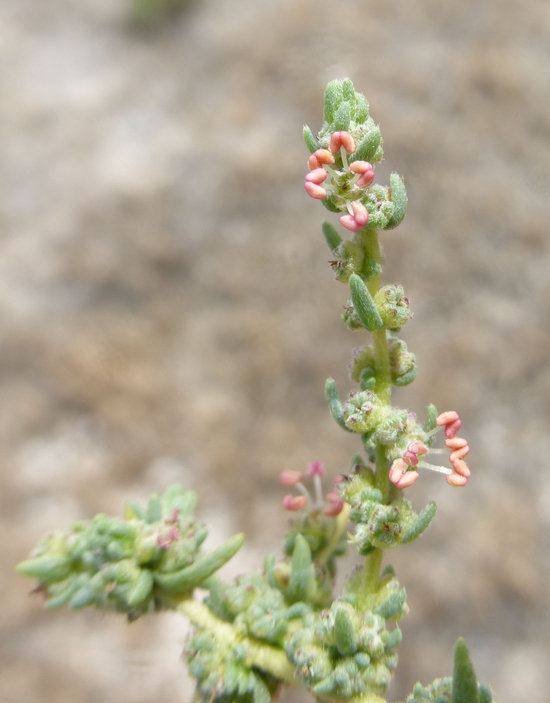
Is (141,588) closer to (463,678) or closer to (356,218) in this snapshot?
(463,678)

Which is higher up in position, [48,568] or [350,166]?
[350,166]

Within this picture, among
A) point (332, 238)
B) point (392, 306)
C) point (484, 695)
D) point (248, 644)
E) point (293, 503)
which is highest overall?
point (332, 238)

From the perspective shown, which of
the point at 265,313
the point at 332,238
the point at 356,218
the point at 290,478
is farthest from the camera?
the point at 265,313

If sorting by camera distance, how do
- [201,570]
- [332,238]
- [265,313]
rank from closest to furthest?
[332,238], [201,570], [265,313]

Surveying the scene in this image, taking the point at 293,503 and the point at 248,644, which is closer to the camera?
the point at 248,644

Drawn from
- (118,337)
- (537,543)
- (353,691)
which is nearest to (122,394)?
(118,337)

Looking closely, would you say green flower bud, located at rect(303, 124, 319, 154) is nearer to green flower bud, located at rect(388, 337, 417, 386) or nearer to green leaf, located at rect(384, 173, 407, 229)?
green leaf, located at rect(384, 173, 407, 229)

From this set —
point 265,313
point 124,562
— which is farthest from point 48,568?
point 265,313
